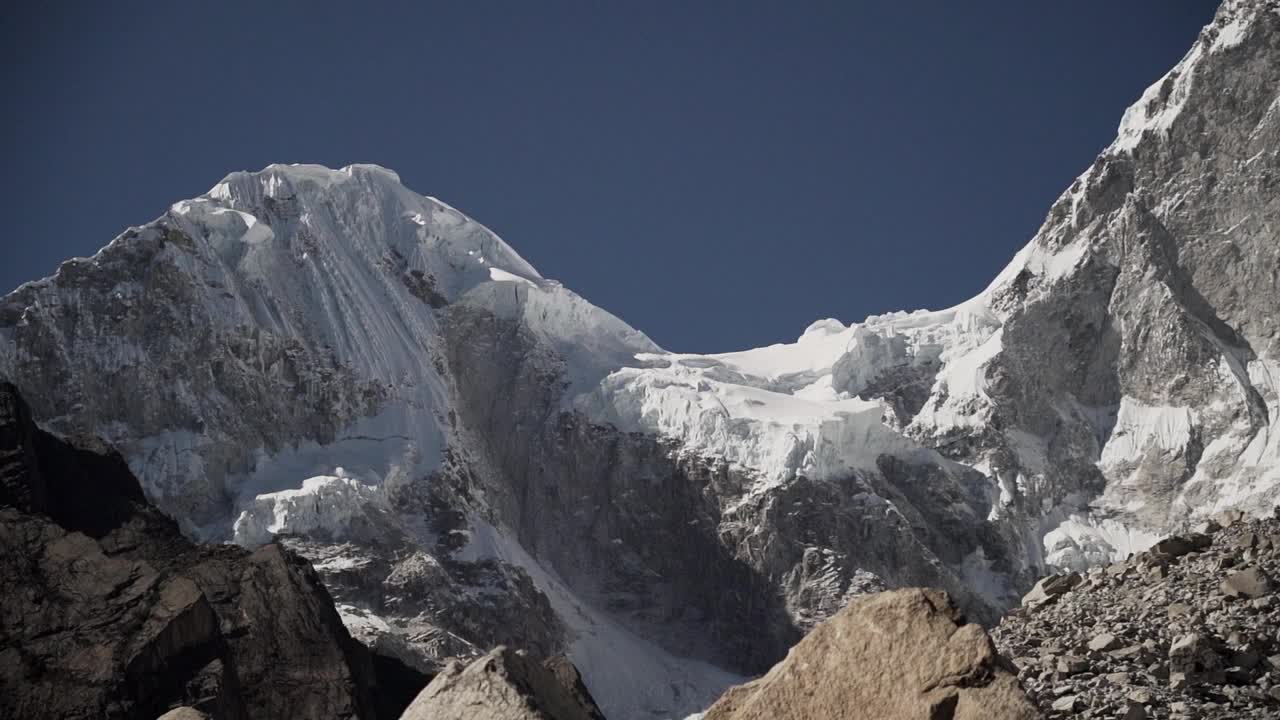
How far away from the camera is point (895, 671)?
59.7ft

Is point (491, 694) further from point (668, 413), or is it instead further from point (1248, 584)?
point (668, 413)

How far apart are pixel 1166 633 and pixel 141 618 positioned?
117 ft

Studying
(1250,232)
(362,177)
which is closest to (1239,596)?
(1250,232)

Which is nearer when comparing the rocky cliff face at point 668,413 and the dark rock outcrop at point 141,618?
the dark rock outcrop at point 141,618

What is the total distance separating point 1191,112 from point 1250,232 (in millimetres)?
13961

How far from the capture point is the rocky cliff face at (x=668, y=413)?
133m

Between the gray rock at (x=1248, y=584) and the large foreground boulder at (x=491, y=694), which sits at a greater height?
the gray rock at (x=1248, y=584)

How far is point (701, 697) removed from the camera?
130m

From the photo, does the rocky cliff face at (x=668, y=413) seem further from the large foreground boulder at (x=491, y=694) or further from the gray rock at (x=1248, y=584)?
the large foreground boulder at (x=491, y=694)

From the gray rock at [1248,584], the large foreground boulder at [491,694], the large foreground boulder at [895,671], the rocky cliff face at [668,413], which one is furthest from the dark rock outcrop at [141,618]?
the rocky cliff face at [668,413]

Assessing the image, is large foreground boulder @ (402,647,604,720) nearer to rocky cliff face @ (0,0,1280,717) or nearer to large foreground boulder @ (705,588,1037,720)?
large foreground boulder @ (705,588,1037,720)

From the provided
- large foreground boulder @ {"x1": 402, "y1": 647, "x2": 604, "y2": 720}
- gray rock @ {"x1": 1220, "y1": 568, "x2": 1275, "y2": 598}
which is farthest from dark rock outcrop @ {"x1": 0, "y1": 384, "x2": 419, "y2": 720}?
large foreground boulder @ {"x1": 402, "y1": 647, "x2": 604, "y2": 720}

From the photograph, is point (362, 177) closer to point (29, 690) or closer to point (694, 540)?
point (694, 540)

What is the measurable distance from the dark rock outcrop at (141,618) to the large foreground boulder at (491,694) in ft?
106
